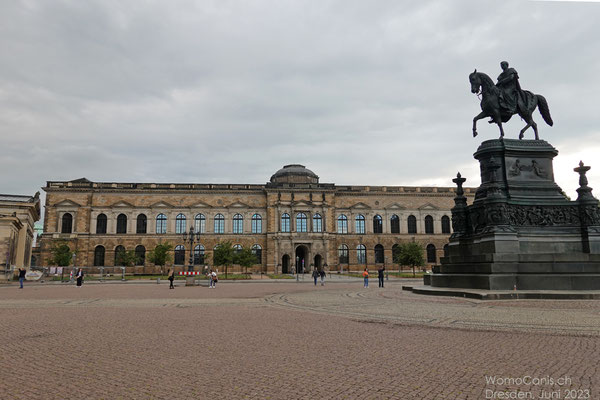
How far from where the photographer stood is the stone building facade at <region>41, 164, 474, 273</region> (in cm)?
5959

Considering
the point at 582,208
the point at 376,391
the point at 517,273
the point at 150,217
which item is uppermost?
the point at 150,217

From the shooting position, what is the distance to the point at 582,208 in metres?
16.3

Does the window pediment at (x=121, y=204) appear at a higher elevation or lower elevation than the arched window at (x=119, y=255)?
higher

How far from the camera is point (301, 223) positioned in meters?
62.1

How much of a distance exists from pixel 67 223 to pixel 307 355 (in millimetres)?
61633

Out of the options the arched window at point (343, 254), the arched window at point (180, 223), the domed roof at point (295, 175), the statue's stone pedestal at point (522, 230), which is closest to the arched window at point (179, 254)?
the arched window at point (180, 223)

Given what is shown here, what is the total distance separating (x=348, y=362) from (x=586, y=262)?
12.8m

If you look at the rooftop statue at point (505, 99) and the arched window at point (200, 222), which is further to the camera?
the arched window at point (200, 222)

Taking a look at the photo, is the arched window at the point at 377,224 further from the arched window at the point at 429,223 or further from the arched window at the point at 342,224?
the arched window at the point at 429,223

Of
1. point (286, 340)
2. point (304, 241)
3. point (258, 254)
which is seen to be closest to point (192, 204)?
point (258, 254)

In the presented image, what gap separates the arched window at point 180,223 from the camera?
61.6 meters

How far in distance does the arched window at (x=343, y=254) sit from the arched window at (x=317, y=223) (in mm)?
4377

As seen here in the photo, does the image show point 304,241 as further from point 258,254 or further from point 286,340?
point 286,340

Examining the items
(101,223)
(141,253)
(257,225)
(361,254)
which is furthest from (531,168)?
(101,223)
